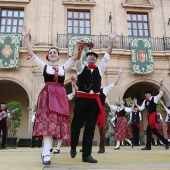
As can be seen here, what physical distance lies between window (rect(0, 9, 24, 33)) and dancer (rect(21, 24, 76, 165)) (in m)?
10.1

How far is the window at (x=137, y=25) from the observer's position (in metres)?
13.3

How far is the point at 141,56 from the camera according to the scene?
39.8 feet

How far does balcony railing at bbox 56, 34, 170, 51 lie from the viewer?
1229cm

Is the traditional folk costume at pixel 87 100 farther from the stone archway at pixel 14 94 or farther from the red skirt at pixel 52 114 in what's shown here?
the stone archway at pixel 14 94

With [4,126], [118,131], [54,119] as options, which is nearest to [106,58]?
[54,119]

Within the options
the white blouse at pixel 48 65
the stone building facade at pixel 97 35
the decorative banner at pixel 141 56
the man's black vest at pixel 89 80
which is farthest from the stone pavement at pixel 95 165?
the decorative banner at pixel 141 56

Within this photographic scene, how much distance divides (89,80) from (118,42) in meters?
9.51

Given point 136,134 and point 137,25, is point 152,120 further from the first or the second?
point 137,25

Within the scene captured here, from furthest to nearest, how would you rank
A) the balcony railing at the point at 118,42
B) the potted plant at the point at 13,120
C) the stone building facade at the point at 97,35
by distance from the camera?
the balcony railing at the point at 118,42 → the stone building facade at the point at 97,35 → the potted plant at the point at 13,120

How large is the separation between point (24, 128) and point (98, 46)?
605 cm

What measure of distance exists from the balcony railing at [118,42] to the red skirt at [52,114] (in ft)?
30.1

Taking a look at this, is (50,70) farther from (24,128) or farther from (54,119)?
(24,128)

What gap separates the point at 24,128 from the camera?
12.9m

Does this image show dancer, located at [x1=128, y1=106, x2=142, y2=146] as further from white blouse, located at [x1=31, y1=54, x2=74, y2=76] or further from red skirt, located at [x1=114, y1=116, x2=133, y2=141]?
white blouse, located at [x1=31, y1=54, x2=74, y2=76]
